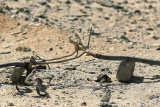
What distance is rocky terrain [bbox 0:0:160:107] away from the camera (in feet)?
16.0

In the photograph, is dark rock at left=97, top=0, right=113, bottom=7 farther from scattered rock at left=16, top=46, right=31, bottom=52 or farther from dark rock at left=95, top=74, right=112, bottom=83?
dark rock at left=95, top=74, right=112, bottom=83

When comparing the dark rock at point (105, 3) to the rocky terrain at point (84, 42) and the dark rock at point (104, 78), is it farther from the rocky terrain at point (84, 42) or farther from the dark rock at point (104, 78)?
Result: the dark rock at point (104, 78)

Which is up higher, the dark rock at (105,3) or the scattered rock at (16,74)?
the dark rock at (105,3)

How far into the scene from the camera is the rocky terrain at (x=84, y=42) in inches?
192

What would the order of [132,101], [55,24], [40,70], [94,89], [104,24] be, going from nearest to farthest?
[132,101] → [94,89] → [40,70] → [55,24] → [104,24]

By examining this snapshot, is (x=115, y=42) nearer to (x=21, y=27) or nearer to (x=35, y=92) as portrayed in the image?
(x=21, y=27)

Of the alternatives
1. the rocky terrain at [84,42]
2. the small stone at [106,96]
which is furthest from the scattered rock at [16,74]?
the small stone at [106,96]

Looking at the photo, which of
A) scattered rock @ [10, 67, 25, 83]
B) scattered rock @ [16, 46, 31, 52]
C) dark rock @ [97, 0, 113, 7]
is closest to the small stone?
scattered rock @ [10, 67, 25, 83]

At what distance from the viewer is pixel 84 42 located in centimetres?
801

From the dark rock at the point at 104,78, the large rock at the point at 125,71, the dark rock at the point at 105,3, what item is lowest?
the dark rock at the point at 104,78

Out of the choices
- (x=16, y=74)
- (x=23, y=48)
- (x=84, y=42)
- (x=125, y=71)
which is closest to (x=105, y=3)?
(x=84, y=42)

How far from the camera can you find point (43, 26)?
334 inches

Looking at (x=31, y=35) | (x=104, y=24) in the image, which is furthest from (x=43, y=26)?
(x=104, y=24)

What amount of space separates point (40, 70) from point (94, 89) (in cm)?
121
